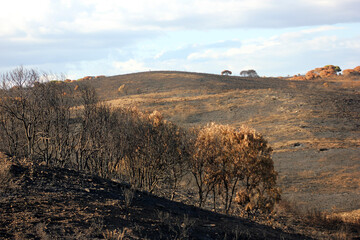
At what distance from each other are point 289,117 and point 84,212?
59.2 meters

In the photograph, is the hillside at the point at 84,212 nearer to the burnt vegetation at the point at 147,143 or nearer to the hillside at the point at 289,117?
the burnt vegetation at the point at 147,143

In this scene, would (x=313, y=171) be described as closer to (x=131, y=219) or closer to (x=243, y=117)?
(x=243, y=117)

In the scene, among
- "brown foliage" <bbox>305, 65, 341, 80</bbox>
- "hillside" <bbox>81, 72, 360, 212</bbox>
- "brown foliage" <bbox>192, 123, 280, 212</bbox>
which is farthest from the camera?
"brown foliage" <bbox>305, 65, 341, 80</bbox>

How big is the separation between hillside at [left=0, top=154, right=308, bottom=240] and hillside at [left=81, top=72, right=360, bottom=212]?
67.1 feet

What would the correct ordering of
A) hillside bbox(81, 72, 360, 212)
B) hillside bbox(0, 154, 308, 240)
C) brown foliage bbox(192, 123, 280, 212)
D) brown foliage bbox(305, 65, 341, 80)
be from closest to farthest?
hillside bbox(0, 154, 308, 240) → brown foliage bbox(192, 123, 280, 212) → hillside bbox(81, 72, 360, 212) → brown foliage bbox(305, 65, 341, 80)

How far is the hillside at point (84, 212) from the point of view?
10.6 metres

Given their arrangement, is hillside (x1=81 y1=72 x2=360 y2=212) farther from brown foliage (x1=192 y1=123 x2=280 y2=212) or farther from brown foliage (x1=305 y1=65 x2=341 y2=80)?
brown foliage (x1=305 y1=65 x2=341 y2=80)

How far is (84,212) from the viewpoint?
1219cm

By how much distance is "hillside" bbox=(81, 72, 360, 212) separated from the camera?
123 feet

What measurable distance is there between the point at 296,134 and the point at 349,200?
81.6 feet

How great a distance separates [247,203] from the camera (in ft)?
94.0

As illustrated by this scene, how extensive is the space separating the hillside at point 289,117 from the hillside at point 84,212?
20444mm

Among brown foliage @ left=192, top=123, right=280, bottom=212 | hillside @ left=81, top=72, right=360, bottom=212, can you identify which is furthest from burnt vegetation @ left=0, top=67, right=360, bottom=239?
hillside @ left=81, top=72, right=360, bottom=212

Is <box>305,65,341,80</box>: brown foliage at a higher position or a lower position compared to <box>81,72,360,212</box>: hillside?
higher
